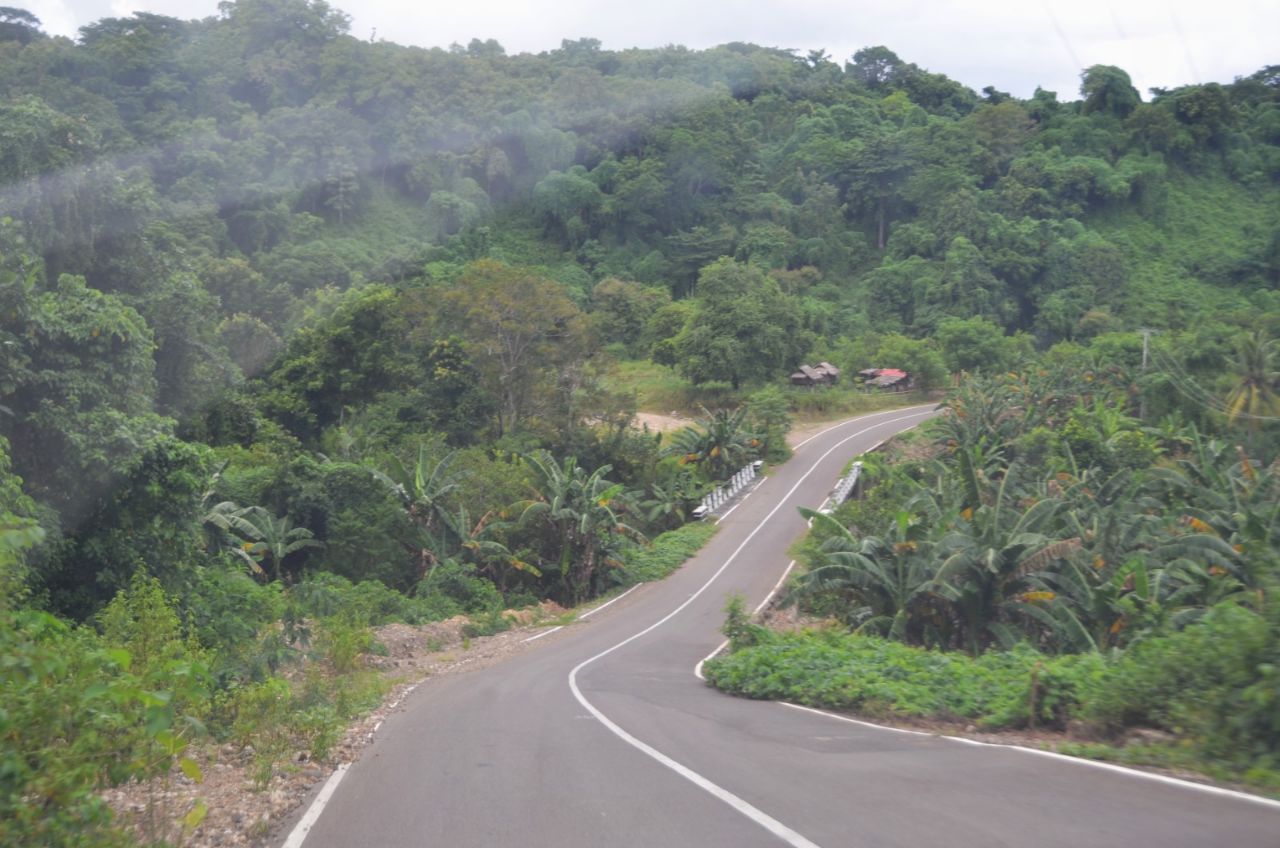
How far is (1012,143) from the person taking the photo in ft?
292

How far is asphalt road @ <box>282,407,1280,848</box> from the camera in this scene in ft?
18.6

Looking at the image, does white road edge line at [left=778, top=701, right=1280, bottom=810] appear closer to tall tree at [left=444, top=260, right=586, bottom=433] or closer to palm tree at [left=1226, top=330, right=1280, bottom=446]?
tall tree at [left=444, top=260, right=586, bottom=433]

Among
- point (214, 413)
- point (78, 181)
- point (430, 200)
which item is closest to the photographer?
point (78, 181)

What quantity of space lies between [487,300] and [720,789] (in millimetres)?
32890

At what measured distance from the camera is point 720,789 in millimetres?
6895

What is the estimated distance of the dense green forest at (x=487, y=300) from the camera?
16156 mm

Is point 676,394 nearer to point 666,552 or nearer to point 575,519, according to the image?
point 666,552

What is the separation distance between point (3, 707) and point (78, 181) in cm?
2360

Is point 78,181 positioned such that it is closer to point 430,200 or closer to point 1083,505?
point 1083,505

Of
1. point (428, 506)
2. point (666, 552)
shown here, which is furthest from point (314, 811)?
point (666, 552)

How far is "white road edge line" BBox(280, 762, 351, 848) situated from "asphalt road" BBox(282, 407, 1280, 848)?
63 mm

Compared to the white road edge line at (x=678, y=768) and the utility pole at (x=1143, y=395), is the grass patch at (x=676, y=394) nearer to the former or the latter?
the utility pole at (x=1143, y=395)

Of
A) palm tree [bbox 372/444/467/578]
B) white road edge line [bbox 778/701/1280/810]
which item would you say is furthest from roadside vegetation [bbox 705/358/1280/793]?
palm tree [bbox 372/444/467/578]

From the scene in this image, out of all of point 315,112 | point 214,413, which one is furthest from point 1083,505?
point 315,112
